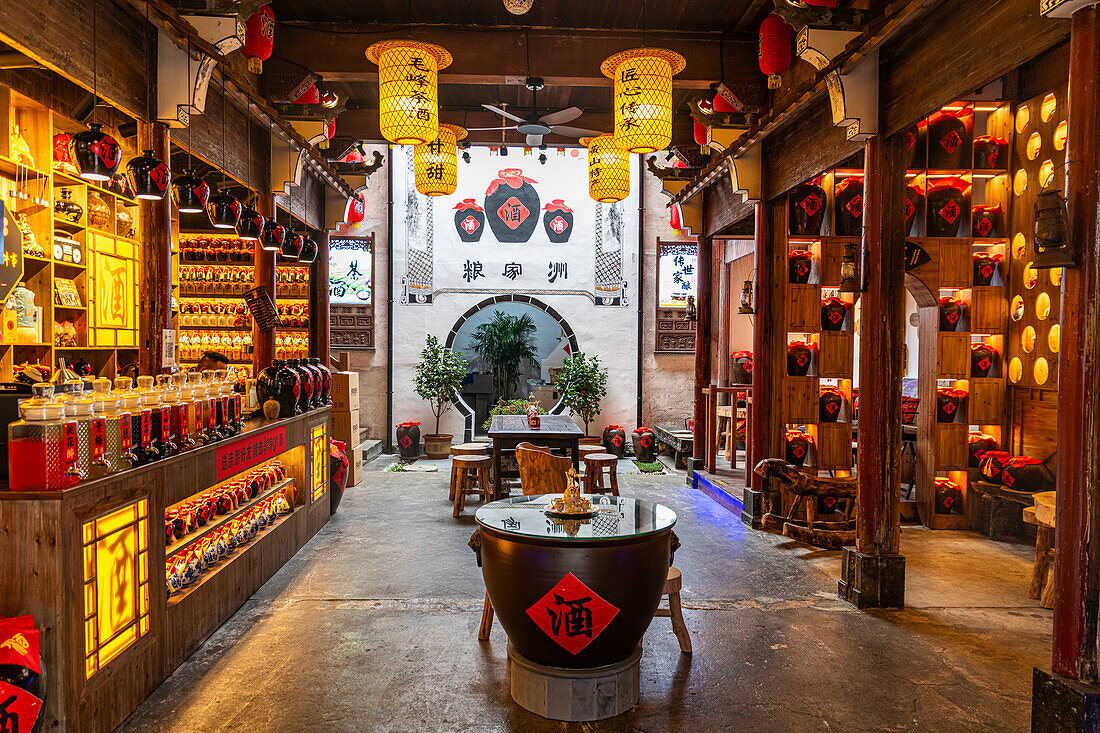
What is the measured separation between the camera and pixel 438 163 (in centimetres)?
601

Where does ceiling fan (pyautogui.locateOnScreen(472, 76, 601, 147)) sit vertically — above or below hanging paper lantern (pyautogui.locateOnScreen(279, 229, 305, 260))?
above

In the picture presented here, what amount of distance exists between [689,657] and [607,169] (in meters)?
4.26

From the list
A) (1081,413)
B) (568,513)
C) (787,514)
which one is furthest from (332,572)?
(1081,413)

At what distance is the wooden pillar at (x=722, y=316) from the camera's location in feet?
33.8

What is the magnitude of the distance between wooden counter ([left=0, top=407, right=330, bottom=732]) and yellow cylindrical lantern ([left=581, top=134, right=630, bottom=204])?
3899 millimetres

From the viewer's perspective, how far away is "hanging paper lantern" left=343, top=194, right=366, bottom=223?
9095mm

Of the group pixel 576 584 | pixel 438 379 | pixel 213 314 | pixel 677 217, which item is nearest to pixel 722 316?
pixel 677 217

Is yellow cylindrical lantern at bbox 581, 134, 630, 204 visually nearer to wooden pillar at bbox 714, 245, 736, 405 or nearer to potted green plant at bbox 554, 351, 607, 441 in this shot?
potted green plant at bbox 554, 351, 607, 441

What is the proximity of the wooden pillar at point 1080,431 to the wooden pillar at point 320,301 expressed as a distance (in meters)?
7.57

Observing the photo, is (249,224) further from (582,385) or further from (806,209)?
(582,385)

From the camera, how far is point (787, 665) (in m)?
3.38

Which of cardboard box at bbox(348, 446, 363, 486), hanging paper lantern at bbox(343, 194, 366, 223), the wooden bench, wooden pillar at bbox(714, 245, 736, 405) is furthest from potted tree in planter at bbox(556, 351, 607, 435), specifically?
hanging paper lantern at bbox(343, 194, 366, 223)

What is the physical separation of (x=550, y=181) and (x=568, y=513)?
28.2 feet

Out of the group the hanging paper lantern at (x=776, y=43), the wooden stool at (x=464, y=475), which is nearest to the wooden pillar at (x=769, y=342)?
the hanging paper lantern at (x=776, y=43)
